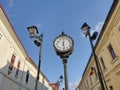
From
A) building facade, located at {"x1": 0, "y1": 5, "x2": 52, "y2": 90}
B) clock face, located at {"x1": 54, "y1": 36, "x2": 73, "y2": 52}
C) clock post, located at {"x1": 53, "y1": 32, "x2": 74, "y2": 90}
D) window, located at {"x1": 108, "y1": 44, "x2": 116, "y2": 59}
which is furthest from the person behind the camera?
window, located at {"x1": 108, "y1": 44, "x2": 116, "y2": 59}

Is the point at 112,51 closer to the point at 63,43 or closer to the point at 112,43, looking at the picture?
the point at 112,43

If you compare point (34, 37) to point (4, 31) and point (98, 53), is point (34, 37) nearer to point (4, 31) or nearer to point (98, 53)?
point (4, 31)

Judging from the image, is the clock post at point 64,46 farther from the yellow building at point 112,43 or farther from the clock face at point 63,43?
the yellow building at point 112,43

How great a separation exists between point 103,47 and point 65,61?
35.6 feet

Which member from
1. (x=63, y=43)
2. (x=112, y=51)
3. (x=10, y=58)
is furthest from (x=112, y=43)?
(x=10, y=58)

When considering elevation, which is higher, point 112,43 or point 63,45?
→ point 112,43

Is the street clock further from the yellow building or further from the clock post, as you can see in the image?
the yellow building

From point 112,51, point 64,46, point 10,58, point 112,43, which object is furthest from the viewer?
point 10,58

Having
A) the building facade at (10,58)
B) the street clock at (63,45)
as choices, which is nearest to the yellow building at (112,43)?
the street clock at (63,45)

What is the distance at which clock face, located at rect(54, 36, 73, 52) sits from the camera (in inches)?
125

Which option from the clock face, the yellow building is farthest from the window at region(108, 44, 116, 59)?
the clock face

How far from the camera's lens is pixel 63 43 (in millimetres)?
3326

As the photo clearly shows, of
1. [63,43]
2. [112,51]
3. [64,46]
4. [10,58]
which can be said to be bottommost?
[64,46]

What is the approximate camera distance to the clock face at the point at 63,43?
319 cm
